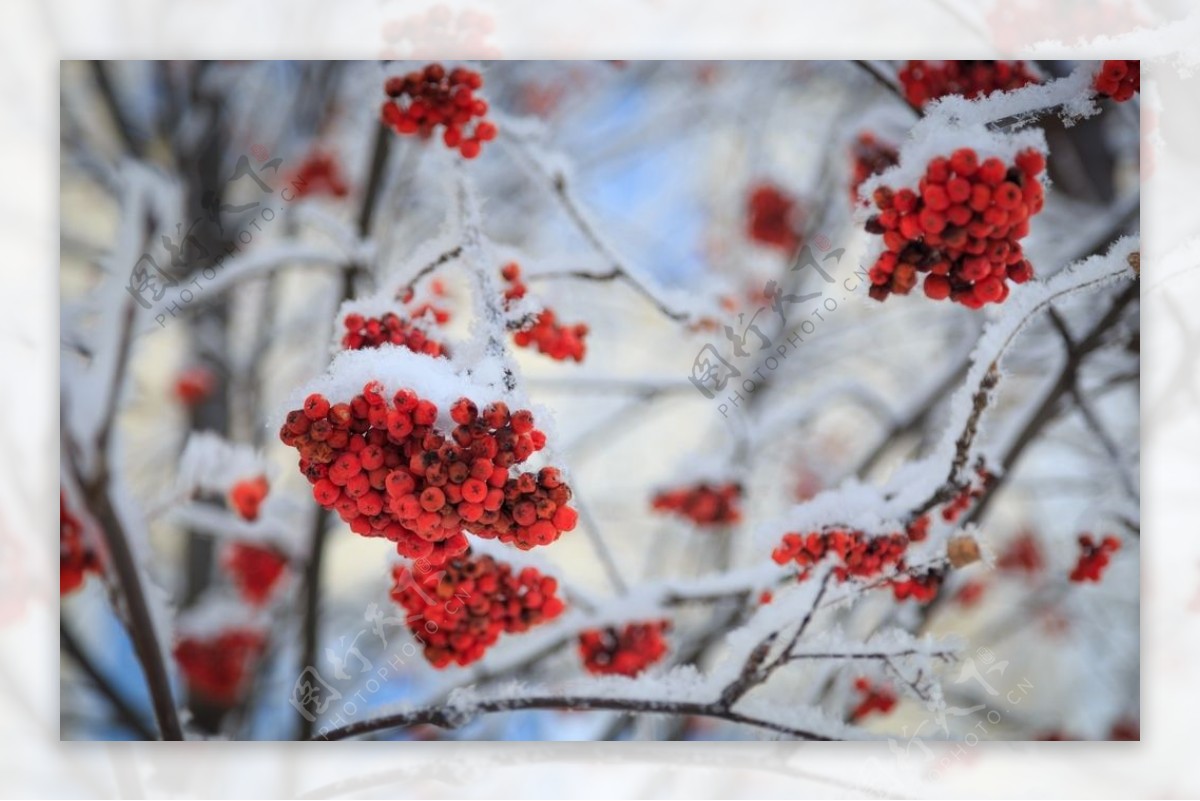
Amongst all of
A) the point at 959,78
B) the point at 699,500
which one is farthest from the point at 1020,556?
the point at 959,78

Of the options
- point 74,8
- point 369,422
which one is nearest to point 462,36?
point 74,8

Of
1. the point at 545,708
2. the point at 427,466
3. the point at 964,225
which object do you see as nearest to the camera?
the point at 427,466

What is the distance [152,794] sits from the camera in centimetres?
160

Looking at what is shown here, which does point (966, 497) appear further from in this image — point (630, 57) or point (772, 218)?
point (630, 57)

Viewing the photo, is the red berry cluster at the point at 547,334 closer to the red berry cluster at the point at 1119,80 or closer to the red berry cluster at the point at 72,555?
the red berry cluster at the point at 72,555

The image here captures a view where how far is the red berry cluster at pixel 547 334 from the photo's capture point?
4.86 feet

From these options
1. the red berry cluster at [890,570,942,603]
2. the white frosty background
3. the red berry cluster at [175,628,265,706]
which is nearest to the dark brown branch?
the white frosty background

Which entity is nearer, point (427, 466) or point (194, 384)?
point (427, 466)

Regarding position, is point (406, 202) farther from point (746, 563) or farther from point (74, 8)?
point (746, 563)

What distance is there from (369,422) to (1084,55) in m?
1.17

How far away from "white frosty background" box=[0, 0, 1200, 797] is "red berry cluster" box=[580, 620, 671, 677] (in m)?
0.14

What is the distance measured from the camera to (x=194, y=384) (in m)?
1.56

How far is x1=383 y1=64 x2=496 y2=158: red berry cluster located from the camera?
1.54 m

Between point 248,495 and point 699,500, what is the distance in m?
0.66
